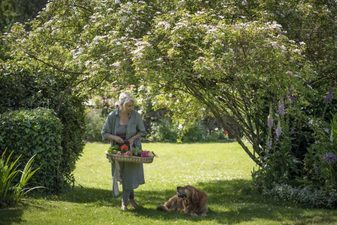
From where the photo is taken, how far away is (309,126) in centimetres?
970

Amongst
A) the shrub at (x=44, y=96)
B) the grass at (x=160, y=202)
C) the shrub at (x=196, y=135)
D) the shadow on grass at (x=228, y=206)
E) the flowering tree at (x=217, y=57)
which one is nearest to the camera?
the grass at (x=160, y=202)

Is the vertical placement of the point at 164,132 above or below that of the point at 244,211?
above

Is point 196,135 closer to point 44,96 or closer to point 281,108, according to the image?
point 44,96

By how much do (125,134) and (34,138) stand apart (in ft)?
5.66

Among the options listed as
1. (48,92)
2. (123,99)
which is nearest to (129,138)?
(123,99)

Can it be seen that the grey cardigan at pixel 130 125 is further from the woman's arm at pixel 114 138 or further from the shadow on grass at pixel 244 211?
the shadow on grass at pixel 244 211

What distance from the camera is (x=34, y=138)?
925 cm

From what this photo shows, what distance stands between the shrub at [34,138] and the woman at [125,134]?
54.2 inches

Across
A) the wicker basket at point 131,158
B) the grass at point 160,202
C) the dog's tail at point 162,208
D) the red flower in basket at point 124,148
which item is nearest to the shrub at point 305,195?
the grass at point 160,202

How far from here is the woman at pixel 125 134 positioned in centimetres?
826

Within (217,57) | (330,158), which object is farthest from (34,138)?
(330,158)

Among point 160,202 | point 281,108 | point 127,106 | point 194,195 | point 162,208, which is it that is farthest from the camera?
point 160,202

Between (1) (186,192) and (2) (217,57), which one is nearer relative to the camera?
(1) (186,192)

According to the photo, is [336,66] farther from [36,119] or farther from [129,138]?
[36,119]
